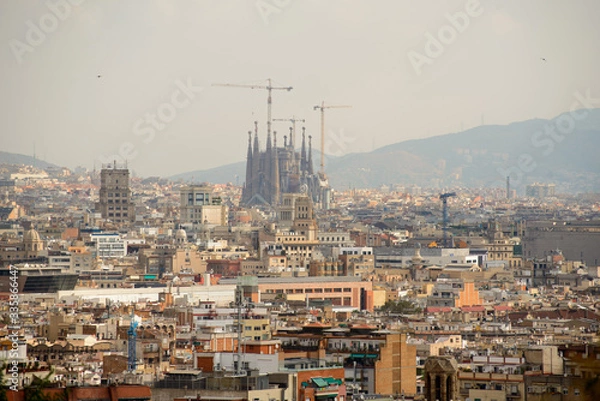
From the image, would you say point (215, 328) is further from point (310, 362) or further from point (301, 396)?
point (301, 396)

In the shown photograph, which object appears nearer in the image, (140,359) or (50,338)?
(140,359)

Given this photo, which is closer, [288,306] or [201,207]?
[288,306]

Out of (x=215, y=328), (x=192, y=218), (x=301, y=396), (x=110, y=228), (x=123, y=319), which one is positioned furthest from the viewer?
(x=192, y=218)

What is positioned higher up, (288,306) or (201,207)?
(201,207)

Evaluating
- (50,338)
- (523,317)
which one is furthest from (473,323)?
(50,338)

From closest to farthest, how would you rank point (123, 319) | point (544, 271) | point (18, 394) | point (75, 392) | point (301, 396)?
point (18, 394), point (75, 392), point (301, 396), point (123, 319), point (544, 271)

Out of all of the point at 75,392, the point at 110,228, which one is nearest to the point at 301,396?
the point at 75,392

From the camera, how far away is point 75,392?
27.5 metres

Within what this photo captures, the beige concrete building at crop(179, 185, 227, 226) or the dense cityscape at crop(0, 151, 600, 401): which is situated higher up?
the beige concrete building at crop(179, 185, 227, 226)

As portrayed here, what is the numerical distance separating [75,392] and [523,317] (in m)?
42.2

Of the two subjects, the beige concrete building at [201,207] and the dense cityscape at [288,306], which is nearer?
the dense cityscape at [288,306]

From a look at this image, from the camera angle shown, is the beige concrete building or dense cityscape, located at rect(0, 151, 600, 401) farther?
the beige concrete building

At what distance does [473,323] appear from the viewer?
2505 inches

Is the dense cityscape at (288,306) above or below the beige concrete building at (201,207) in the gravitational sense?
below
